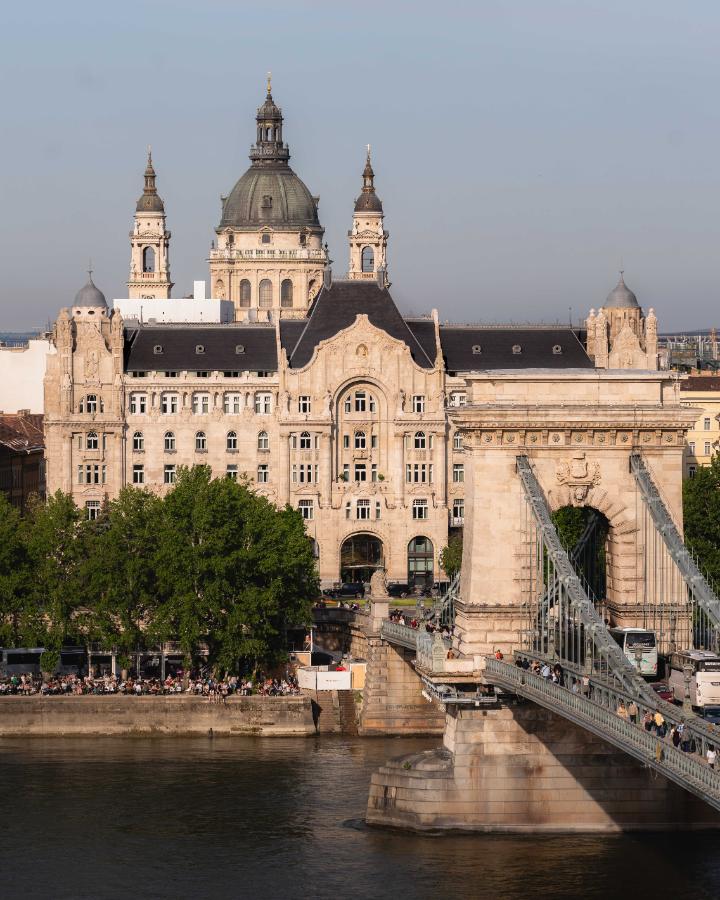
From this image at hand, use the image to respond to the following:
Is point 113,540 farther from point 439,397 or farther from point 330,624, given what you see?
point 439,397

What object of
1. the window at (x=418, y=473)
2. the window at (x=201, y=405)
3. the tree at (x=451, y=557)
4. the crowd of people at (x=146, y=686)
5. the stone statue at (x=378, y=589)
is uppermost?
the window at (x=201, y=405)

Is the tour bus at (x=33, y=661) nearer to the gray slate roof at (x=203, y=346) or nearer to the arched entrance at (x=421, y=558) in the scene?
the arched entrance at (x=421, y=558)

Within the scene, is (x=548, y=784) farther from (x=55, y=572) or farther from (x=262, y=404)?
(x=262, y=404)

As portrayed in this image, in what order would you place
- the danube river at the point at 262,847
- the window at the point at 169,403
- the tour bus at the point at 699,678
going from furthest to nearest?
the window at the point at 169,403
the danube river at the point at 262,847
the tour bus at the point at 699,678

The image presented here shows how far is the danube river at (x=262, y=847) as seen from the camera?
91.7m

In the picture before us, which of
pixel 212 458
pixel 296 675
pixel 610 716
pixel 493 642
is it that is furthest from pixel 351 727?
pixel 212 458

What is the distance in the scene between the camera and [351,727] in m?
128

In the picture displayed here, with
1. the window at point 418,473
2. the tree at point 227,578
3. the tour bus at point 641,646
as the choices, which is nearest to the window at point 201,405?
the window at point 418,473

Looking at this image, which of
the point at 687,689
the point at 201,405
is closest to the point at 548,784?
the point at 687,689

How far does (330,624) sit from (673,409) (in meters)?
47.8

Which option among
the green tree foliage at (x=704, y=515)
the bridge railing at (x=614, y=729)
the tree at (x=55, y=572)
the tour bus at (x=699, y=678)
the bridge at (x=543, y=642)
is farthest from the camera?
the green tree foliage at (x=704, y=515)

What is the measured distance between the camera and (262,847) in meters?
99.0

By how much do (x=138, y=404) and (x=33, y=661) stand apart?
46.6 metres

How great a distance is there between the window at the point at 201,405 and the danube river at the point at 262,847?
63400mm
